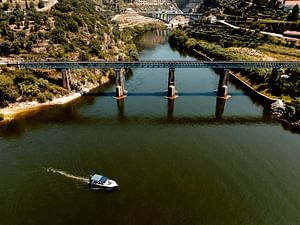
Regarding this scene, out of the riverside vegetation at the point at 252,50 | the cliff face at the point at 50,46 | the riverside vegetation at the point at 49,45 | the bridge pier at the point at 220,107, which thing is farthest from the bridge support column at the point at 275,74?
the cliff face at the point at 50,46

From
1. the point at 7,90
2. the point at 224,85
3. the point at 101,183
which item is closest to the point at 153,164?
the point at 101,183

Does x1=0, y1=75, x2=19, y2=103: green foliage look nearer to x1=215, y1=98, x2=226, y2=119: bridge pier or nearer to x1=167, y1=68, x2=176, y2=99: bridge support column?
x1=167, y1=68, x2=176, y2=99: bridge support column

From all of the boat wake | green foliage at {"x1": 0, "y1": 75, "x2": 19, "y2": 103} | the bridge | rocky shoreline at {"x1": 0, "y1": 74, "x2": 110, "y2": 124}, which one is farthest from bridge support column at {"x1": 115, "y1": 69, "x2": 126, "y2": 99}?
the boat wake

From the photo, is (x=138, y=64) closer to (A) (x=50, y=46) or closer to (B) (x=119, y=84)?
(B) (x=119, y=84)

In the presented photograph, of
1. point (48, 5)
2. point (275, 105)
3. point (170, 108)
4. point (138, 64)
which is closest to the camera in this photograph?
A: point (275, 105)

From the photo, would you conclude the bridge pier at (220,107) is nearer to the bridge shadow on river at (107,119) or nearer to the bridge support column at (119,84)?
the bridge shadow on river at (107,119)

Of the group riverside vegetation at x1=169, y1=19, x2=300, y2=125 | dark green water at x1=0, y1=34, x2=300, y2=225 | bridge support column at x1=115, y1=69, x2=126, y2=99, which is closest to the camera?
dark green water at x1=0, y1=34, x2=300, y2=225

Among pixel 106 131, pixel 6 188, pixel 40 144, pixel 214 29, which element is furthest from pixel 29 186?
pixel 214 29
